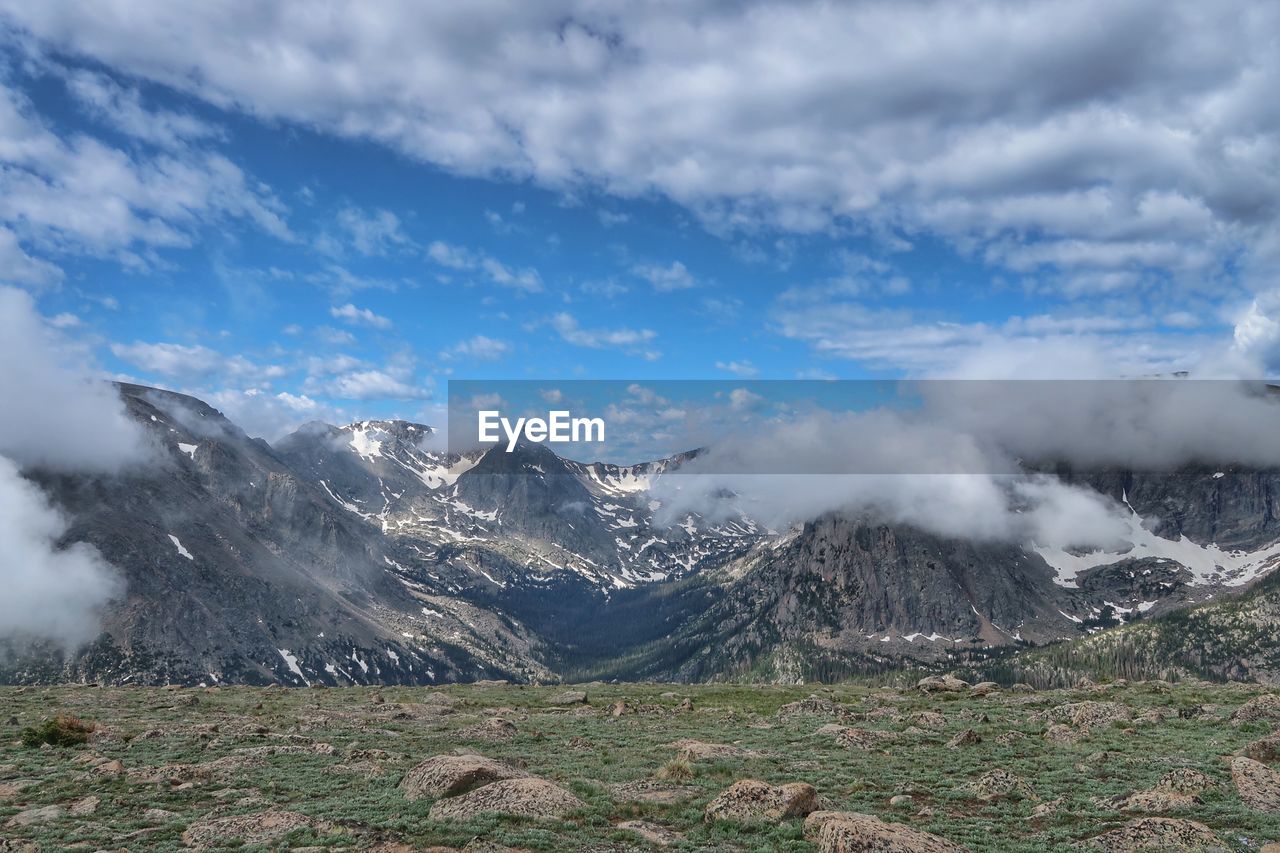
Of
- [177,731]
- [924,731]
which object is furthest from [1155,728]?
[177,731]

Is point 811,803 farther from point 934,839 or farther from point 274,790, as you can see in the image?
point 274,790

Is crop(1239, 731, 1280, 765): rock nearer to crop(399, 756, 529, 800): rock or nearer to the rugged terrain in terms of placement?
the rugged terrain

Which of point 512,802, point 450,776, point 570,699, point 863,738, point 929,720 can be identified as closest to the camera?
point 512,802

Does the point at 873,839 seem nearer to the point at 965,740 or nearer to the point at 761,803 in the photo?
the point at 761,803

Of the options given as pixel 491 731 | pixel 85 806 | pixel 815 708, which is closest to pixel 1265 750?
pixel 815 708

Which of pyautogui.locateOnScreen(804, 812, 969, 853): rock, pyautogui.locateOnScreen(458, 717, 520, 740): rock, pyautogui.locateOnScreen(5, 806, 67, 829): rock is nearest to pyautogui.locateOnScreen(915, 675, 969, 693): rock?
pyautogui.locateOnScreen(458, 717, 520, 740): rock

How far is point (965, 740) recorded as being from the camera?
38.0 m

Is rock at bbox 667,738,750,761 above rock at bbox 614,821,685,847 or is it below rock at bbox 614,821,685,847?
below

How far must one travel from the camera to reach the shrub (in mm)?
39531

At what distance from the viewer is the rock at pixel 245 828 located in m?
21.8

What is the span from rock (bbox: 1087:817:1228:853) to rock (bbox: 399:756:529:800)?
70.0 ft

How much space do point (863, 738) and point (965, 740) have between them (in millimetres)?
5569

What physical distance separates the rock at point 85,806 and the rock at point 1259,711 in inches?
2350

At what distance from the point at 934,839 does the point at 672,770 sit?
45.2ft
